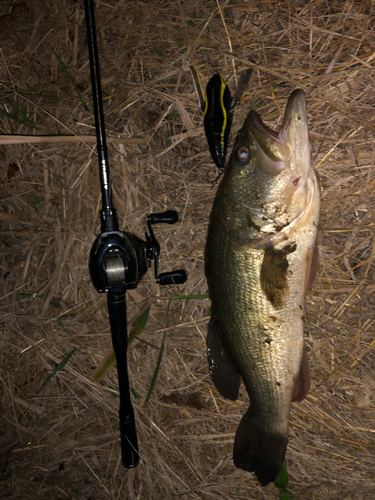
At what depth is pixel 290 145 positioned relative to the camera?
1.60 m

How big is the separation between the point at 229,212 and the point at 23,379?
8.40ft

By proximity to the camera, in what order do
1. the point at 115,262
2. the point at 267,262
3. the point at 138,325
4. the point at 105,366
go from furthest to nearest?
the point at 105,366
the point at 138,325
the point at 115,262
the point at 267,262

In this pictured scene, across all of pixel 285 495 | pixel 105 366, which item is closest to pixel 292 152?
pixel 105 366

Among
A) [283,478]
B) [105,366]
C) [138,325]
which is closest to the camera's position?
[283,478]

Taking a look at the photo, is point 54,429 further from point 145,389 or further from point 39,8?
point 39,8

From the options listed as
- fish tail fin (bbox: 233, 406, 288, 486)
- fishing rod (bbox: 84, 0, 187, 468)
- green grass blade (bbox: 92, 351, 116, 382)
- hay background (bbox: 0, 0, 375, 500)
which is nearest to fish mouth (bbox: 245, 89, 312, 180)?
hay background (bbox: 0, 0, 375, 500)

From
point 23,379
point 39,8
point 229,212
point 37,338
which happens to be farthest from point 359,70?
point 23,379

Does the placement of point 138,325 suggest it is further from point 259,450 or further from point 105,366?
point 259,450

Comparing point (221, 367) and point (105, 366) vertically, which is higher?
point (221, 367)

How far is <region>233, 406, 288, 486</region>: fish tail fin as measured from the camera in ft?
6.64

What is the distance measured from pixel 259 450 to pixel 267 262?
130 cm

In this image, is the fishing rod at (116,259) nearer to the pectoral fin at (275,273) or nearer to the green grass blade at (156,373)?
the green grass blade at (156,373)

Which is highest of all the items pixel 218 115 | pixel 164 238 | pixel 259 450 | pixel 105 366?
pixel 218 115

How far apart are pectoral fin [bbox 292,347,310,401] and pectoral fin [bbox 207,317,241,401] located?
36 centimetres
